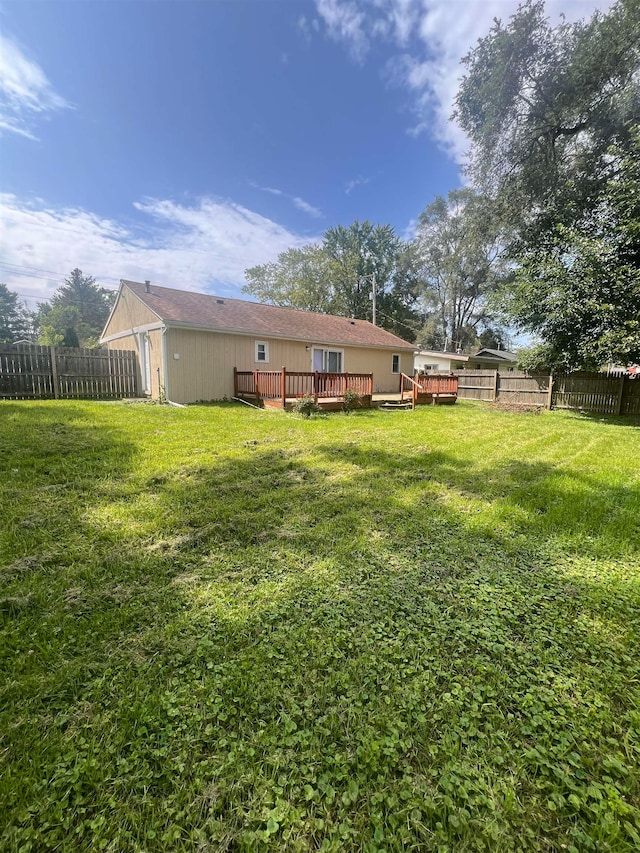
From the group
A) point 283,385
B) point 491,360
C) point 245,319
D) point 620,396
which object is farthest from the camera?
point 491,360

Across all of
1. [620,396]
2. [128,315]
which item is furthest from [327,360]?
[620,396]

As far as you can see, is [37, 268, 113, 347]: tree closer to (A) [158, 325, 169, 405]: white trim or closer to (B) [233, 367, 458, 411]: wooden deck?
(A) [158, 325, 169, 405]: white trim

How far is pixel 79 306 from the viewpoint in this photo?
49.8 m

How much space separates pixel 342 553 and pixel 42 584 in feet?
6.82

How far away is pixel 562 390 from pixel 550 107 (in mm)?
10673

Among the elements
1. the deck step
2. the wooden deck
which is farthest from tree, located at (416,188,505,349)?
the wooden deck

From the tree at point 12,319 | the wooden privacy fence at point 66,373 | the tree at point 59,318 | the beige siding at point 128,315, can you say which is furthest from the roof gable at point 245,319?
the tree at point 12,319

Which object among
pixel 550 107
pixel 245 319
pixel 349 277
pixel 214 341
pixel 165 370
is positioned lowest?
pixel 165 370

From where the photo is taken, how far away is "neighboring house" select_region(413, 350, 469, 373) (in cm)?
2392

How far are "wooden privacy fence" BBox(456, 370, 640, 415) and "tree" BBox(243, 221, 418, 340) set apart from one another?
679 inches

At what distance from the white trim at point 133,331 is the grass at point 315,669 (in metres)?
8.99

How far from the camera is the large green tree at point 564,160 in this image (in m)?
10.4

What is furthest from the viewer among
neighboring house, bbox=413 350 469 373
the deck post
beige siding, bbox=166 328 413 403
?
neighboring house, bbox=413 350 469 373

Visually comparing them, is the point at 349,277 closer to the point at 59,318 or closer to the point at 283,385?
the point at 283,385
